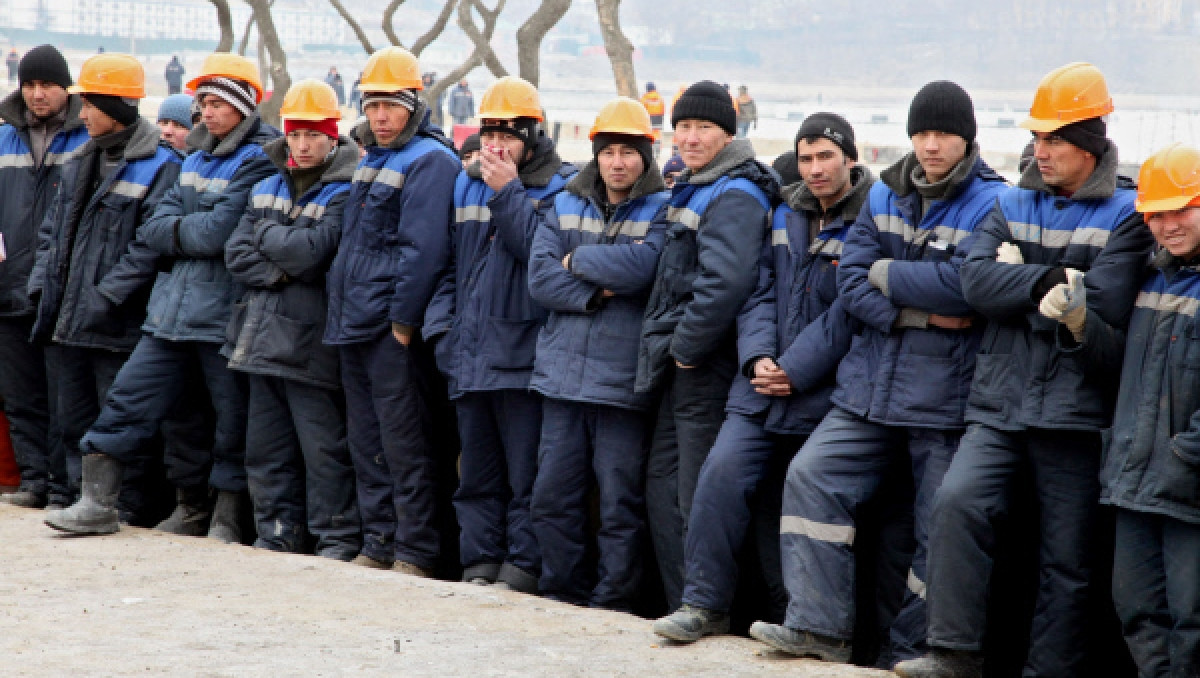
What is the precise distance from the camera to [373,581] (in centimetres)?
681

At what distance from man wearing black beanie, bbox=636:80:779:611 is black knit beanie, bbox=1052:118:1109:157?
1374 mm

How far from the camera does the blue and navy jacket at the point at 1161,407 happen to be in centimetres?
485

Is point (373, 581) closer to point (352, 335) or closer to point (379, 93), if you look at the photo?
point (352, 335)

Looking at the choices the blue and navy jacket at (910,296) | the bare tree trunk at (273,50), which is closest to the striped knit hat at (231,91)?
the blue and navy jacket at (910,296)

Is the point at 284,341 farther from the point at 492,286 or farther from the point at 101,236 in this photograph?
the point at 101,236

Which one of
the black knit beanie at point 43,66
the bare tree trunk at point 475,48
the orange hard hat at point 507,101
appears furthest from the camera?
the bare tree trunk at point 475,48

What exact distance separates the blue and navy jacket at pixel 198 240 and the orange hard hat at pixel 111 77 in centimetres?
55

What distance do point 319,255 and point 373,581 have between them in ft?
5.53

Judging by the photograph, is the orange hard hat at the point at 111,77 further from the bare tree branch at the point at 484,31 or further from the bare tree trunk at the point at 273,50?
the bare tree branch at the point at 484,31

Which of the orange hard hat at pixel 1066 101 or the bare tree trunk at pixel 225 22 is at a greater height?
the bare tree trunk at pixel 225 22

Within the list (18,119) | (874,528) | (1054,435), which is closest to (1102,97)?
(1054,435)

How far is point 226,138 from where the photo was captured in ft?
25.8

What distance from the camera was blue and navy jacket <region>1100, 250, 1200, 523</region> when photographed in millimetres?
4848

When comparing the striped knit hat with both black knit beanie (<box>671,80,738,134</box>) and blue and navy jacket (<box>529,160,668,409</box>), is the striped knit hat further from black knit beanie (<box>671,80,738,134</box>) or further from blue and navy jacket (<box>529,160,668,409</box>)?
black knit beanie (<box>671,80,738,134</box>)
